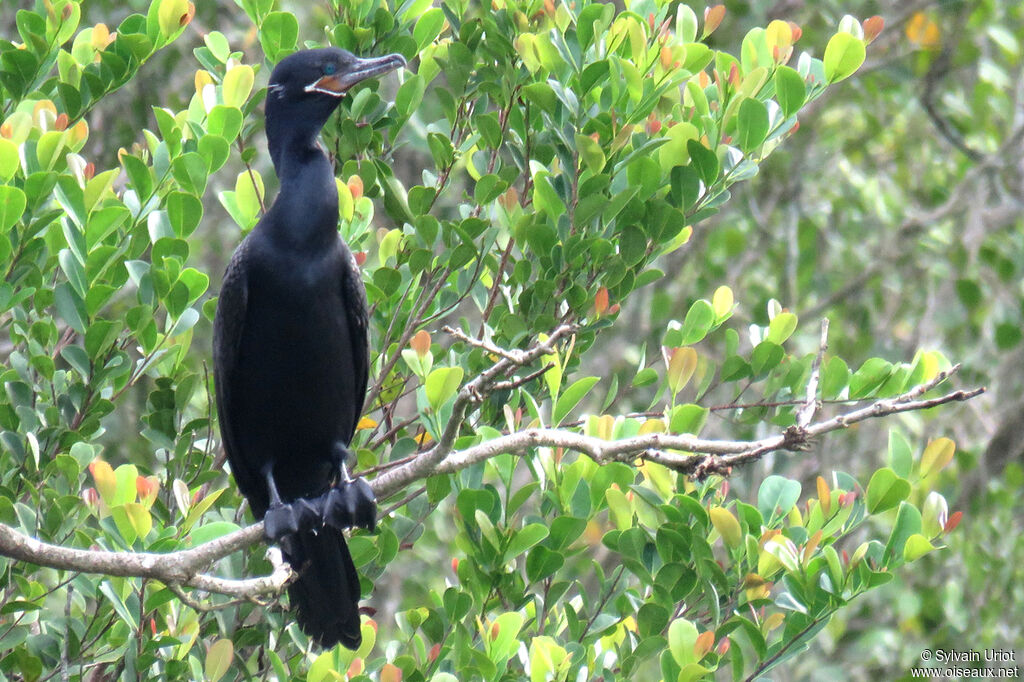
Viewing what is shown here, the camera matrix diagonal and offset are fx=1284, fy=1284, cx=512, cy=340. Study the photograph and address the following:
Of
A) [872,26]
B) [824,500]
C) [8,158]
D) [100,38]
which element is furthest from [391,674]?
[872,26]

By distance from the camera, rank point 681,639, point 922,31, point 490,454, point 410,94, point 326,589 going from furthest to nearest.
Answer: point 922,31
point 410,94
point 326,589
point 681,639
point 490,454

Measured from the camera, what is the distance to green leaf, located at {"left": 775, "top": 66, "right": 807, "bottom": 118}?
12.5 ft

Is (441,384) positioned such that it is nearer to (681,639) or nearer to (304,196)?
(681,639)

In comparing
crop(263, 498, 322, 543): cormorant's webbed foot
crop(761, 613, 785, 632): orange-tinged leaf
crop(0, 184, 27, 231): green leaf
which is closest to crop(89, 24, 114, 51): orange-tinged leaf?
crop(0, 184, 27, 231): green leaf

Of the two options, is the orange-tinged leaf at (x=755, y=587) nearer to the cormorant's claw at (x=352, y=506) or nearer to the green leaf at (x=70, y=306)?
the cormorant's claw at (x=352, y=506)

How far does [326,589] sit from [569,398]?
1.04 m

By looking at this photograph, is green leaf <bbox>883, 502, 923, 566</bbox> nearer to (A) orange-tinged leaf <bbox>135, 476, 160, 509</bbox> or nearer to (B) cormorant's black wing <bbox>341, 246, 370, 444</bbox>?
(B) cormorant's black wing <bbox>341, 246, 370, 444</bbox>

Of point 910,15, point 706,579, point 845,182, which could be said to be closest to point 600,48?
point 706,579

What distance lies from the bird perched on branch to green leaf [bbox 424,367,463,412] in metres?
0.66

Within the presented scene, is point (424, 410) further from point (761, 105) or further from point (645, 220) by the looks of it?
point (761, 105)

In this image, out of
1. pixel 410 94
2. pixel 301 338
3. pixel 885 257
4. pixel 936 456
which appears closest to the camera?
pixel 936 456

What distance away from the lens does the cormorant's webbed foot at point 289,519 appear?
3760 mm

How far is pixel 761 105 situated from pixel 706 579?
1.40m

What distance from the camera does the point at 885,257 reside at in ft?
26.6
